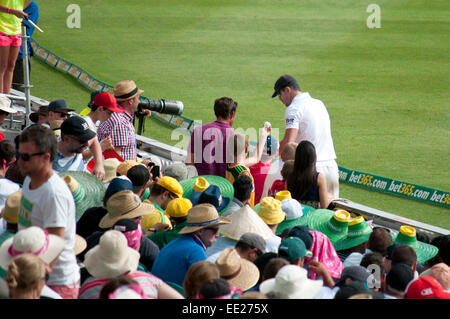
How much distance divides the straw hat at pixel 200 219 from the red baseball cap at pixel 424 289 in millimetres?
1383

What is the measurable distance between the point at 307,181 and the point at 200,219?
186cm

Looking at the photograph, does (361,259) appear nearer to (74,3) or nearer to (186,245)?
(186,245)

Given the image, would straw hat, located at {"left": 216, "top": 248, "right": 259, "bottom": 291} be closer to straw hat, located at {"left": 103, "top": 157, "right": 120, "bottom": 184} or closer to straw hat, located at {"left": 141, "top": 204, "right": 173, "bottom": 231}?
straw hat, located at {"left": 141, "top": 204, "right": 173, "bottom": 231}

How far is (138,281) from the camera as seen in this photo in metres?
→ 4.09

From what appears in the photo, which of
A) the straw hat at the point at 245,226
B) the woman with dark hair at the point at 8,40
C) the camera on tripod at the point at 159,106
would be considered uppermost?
the woman with dark hair at the point at 8,40

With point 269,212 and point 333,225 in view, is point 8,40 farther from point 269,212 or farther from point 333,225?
point 333,225

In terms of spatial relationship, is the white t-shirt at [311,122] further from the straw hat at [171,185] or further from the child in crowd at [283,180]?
the straw hat at [171,185]

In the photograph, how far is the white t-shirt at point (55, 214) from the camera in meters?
4.06

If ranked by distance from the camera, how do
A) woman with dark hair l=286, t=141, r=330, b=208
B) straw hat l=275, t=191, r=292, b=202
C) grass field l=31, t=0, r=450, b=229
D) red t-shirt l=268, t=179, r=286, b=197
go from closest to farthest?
straw hat l=275, t=191, r=292, b=202 < woman with dark hair l=286, t=141, r=330, b=208 < red t-shirt l=268, t=179, r=286, b=197 < grass field l=31, t=0, r=450, b=229

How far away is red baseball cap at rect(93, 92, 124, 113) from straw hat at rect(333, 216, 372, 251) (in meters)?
2.73

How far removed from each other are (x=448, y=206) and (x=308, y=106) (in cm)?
247

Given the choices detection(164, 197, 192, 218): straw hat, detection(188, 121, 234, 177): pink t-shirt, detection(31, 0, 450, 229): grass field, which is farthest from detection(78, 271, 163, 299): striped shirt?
detection(31, 0, 450, 229): grass field

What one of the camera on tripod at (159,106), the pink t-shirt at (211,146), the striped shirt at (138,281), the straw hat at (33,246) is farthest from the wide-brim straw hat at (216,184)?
the straw hat at (33,246)

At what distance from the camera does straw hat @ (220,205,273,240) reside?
5.36 m
